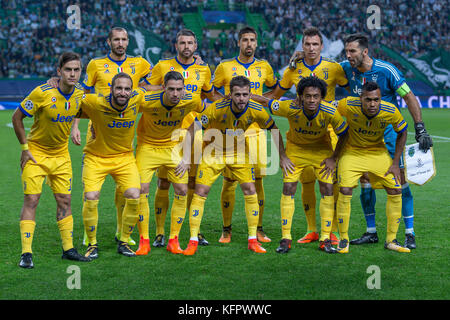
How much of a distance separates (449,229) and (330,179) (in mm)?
1855

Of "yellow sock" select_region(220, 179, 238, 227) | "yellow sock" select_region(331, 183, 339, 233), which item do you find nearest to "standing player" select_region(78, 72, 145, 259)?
"yellow sock" select_region(220, 179, 238, 227)

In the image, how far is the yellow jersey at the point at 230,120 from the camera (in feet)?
19.8

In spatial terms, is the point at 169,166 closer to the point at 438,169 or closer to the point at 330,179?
the point at 330,179

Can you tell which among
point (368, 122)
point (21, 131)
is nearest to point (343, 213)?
point (368, 122)

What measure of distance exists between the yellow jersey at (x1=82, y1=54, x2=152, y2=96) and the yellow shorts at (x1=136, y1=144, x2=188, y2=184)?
3.50ft

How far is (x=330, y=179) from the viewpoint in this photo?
6035 mm

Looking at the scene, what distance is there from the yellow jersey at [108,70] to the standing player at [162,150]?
789 millimetres

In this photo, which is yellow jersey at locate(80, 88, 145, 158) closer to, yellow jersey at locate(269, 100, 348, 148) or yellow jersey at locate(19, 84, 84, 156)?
yellow jersey at locate(19, 84, 84, 156)

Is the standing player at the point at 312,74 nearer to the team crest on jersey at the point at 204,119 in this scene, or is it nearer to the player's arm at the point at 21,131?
the team crest on jersey at the point at 204,119

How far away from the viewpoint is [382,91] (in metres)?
6.25

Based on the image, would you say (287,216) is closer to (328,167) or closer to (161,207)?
(328,167)

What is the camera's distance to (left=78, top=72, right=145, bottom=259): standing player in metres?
5.69

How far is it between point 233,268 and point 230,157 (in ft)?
4.32

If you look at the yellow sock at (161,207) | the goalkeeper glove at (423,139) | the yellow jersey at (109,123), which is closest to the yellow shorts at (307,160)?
the goalkeeper glove at (423,139)
